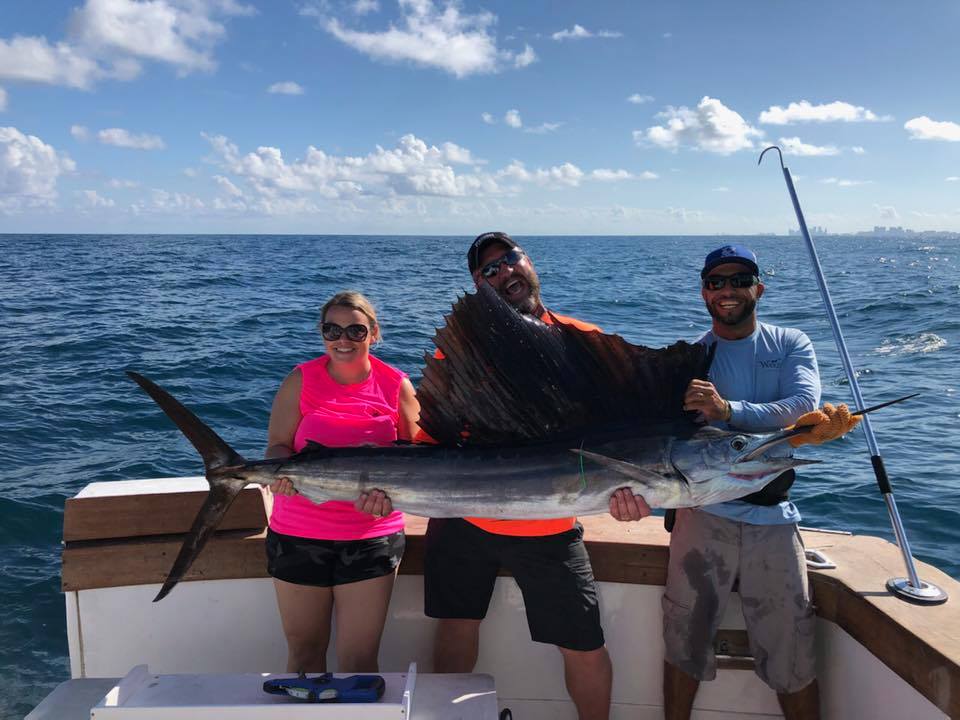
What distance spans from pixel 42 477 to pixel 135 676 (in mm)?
4286

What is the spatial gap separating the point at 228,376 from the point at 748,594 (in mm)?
7279

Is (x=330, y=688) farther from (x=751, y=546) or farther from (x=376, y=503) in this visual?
(x=751, y=546)

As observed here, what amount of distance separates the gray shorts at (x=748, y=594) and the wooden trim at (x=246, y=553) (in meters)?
0.11

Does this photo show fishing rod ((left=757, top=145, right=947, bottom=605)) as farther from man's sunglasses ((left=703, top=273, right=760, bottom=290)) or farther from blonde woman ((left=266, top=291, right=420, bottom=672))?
blonde woman ((left=266, top=291, right=420, bottom=672))

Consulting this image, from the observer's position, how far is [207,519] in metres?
1.80

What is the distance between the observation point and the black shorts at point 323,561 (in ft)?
6.15

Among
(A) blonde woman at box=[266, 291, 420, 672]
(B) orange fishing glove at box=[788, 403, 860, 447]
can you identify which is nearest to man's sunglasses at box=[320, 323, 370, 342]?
(A) blonde woman at box=[266, 291, 420, 672]

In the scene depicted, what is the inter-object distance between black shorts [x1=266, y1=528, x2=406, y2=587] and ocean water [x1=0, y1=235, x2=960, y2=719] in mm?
1832

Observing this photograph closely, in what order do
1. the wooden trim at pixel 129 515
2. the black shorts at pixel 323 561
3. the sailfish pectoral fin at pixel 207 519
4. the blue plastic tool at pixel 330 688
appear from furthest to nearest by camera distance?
the wooden trim at pixel 129 515, the black shorts at pixel 323 561, the sailfish pectoral fin at pixel 207 519, the blue plastic tool at pixel 330 688

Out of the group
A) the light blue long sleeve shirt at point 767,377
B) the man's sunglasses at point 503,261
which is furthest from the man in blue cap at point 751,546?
the man's sunglasses at point 503,261

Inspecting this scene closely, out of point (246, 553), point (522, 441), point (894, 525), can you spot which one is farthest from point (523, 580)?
point (894, 525)

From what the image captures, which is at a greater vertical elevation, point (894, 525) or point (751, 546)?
point (894, 525)

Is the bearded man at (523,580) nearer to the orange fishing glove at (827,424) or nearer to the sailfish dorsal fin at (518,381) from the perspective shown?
the sailfish dorsal fin at (518,381)

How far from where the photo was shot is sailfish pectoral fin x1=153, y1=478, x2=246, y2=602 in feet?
5.74
